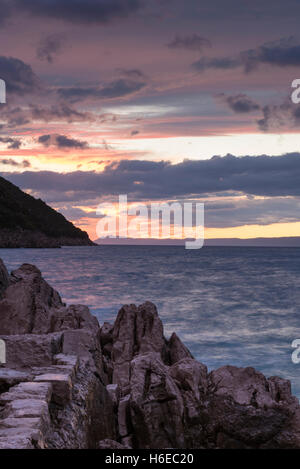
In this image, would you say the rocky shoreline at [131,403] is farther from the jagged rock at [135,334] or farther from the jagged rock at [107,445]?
the jagged rock at [135,334]

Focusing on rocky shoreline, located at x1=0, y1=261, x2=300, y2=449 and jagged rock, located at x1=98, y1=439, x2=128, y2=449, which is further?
jagged rock, located at x1=98, y1=439, x2=128, y2=449

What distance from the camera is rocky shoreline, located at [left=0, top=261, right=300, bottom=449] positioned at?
809 cm

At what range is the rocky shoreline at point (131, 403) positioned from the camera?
8.09 metres

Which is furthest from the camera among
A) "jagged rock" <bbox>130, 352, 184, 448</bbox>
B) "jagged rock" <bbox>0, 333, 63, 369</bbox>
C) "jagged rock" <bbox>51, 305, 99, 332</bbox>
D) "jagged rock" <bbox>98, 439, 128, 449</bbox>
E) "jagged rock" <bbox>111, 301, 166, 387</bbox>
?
"jagged rock" <bbox>111, 301, 166, 387</bbox>

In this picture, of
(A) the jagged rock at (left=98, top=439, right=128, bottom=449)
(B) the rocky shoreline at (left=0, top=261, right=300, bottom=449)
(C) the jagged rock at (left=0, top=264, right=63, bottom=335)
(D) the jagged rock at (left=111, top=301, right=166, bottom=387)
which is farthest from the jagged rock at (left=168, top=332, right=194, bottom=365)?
(A) the jagged rock at (left=98, top=439, right=128, bottom=449)

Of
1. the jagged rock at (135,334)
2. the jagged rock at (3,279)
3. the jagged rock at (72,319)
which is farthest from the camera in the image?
the jagged rock at (3,279)

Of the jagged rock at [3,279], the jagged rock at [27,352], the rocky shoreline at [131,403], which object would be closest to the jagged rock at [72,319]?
the rocky shoreline at [131,403]

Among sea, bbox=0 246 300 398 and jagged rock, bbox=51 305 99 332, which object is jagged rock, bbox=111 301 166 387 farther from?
sea, bbox=0 246 300 398

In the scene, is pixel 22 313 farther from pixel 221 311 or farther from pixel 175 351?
pixel 221 311

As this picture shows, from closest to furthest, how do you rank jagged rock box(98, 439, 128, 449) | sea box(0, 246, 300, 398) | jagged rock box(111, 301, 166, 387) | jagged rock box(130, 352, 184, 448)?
1. jagged rock box(98, 439, 128, 449)
2. jagged rock box(130, 352, 184, 448)
3. jagged rock box(111, 301, 166, 387)
4. sea box(0, 246, 300, 398)

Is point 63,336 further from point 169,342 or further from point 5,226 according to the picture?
point 5,226

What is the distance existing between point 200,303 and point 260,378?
3733 cm

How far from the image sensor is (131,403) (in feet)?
36.1
